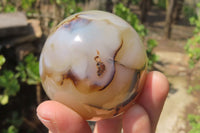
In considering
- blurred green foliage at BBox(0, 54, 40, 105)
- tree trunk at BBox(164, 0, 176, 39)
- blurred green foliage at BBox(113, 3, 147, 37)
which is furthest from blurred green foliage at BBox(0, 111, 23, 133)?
tree trunk at BBox(164, 0, 176, 39)

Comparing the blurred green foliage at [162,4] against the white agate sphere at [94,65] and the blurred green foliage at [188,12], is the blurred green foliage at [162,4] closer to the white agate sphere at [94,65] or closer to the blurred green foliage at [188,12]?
the blurred green foliage at [188,12]

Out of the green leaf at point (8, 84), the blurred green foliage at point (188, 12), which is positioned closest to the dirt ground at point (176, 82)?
the green leaf at point (8, 84)

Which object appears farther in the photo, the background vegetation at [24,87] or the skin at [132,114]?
the background vegetation at [24,87]

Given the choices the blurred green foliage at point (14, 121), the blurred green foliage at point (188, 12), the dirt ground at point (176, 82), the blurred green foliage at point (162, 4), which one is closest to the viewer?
the blurred green foliage at point (14, 121)

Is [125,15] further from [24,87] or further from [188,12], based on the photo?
[188,12]

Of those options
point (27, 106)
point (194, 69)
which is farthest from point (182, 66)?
point (27, 106)

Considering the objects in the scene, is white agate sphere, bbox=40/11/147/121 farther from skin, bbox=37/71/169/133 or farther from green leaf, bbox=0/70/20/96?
green leaf, bbox=0/70/20/96
